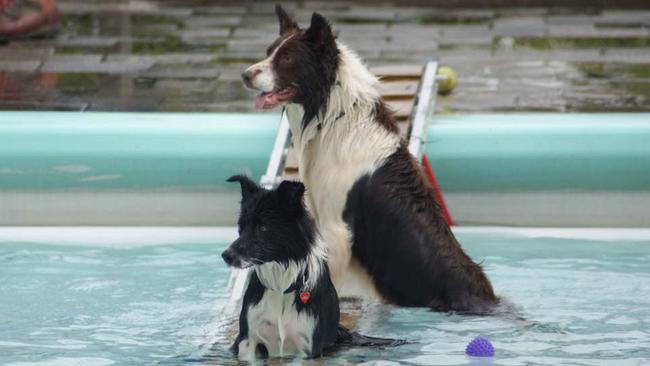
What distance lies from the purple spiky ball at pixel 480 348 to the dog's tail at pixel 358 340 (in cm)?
39

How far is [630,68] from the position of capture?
1145 cm

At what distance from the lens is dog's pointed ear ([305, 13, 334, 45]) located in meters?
6.66

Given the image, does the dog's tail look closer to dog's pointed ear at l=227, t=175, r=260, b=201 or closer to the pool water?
the pool water

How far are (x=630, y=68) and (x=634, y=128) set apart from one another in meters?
2.32

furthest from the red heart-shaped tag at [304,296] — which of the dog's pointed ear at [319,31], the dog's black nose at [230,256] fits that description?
the dog's pointed ear at [319,31]

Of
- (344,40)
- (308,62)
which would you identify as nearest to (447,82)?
(344,40)

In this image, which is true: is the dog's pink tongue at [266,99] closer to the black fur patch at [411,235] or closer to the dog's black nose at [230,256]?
the black fur patch at [411,235]

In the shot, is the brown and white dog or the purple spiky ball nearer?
the purple spiky ball

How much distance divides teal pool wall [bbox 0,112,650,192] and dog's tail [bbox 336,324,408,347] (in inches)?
111

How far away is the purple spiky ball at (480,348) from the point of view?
21.2 ft

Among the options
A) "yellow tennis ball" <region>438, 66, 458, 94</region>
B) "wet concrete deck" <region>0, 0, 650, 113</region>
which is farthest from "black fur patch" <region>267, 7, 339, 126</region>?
"yellow tennis ball" <region>438, 66, 458, 94</region>

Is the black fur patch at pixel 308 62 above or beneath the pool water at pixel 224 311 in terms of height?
above

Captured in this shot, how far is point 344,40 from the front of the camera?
1273 centimetres

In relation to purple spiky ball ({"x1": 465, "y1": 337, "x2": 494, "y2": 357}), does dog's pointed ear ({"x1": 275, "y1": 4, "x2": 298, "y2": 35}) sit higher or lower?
higher
